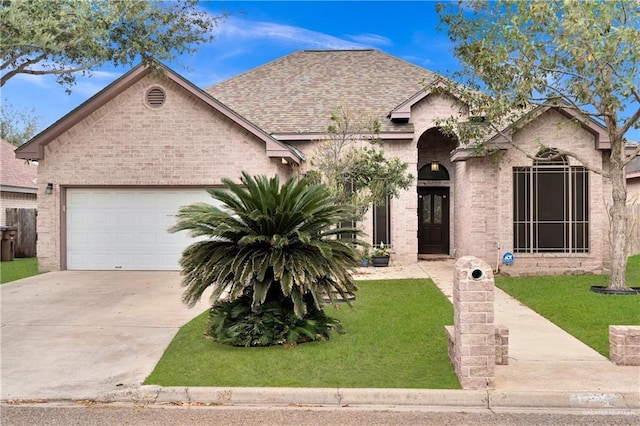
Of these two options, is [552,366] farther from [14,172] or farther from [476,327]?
[14,172]

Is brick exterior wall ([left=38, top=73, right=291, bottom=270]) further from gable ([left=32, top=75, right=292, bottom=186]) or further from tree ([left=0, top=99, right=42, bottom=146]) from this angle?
tree ([left=0, top=99, right=42, bottom=146])

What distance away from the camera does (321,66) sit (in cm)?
2234

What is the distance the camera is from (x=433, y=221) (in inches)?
782

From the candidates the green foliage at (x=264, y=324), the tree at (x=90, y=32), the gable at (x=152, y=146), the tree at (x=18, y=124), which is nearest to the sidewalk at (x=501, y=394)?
the green foliage at (x=264, y=324)

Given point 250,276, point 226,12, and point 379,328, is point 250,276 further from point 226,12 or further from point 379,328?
point 226,12

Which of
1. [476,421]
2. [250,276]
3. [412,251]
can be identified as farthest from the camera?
[412,251]

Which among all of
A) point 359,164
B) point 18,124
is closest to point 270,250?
point 359,164

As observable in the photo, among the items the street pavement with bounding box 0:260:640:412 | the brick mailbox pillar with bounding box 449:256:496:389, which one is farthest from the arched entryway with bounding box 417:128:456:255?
the brick mailbox pillar with bounding box 449:256:496:389

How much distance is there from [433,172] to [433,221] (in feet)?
6.25

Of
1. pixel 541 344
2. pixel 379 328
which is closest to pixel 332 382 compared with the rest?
pixel 379 328

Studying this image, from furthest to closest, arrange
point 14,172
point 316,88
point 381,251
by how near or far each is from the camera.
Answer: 1. point 14,172
2. point 316,88
3. point 381,251

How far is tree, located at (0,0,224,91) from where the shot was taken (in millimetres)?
8711

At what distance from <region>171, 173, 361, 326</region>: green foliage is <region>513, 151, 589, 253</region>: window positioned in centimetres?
891

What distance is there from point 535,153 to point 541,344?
8707mm
